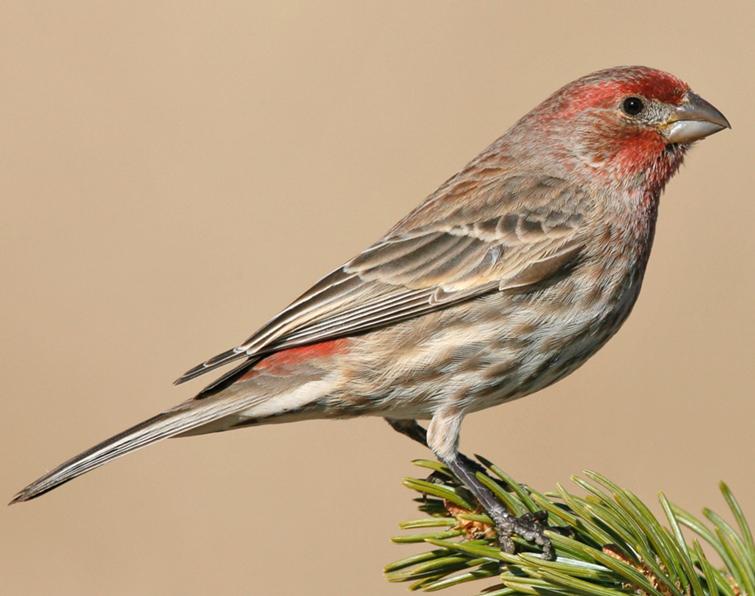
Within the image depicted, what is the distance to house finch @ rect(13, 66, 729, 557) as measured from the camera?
15.5 ft

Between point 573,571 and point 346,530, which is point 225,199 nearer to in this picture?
point 346,530

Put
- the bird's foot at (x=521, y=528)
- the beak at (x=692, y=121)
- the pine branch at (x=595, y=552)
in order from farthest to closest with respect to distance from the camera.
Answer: the beak at (x=692, y=121) → the bird's foot at (x=521, y=528) → the pine branch at (x=595, y=552)

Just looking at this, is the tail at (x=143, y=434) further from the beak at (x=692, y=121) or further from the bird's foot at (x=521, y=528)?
the beak at (x=692, y=121)

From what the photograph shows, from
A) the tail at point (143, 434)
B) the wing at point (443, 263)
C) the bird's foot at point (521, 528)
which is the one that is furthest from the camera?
the wing at point (443, 263)

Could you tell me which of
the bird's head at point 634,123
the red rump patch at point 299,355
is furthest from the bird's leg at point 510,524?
the bird's head at point 634,123

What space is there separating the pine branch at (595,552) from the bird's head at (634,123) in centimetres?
181

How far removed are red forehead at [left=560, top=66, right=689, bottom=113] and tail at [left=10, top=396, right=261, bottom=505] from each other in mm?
1918

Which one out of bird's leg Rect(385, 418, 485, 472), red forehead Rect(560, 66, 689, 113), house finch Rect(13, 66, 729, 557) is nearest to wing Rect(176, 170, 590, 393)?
house finch Rect(13, 66, 729, 557)

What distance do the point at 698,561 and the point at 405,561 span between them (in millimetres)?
820

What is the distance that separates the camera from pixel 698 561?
3.39m

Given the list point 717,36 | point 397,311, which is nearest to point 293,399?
point 397,311

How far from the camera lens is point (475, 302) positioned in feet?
16.0

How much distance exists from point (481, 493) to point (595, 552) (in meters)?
0.83

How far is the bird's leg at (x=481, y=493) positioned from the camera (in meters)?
3.85
